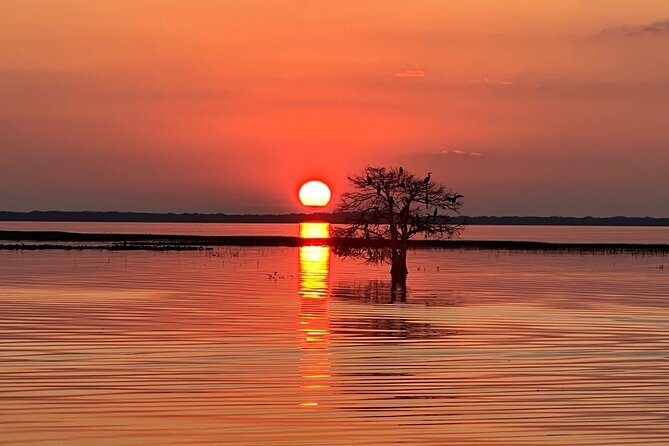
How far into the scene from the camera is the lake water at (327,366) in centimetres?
1947

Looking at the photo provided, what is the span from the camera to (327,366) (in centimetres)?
2755

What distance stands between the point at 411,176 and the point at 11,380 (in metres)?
50.9

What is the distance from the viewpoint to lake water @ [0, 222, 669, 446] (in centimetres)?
1947

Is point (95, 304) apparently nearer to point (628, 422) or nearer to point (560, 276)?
point (628, 422)

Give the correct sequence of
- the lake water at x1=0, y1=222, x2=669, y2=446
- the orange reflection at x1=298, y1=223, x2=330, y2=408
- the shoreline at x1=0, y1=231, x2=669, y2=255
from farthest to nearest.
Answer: the shoreline at x1=0, y1=231, x2=669, y2=255, the orange reflection at x1=298, y1=223, x2=330, y2=408, the lake water at x1=0, y1=222, x2=669, y2=446

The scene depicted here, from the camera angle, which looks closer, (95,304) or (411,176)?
(95,304)

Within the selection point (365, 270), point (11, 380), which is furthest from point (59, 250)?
point (11, 380)

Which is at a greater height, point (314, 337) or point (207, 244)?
point (207, 244)

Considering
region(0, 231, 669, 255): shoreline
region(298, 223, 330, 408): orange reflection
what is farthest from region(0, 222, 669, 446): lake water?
region(0, 231, 669, 255): shoreline

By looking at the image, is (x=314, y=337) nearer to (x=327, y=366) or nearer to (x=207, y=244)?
(x=327, y=366)

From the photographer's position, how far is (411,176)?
239 ft

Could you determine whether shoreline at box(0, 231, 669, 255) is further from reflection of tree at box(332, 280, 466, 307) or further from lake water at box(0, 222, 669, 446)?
lake water at box(0, 222, 669, 446)

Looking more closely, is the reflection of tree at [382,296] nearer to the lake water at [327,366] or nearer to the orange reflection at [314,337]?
the lake water at [327,366]

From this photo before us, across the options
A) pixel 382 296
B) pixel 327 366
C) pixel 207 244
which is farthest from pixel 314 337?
pixel 207 244
